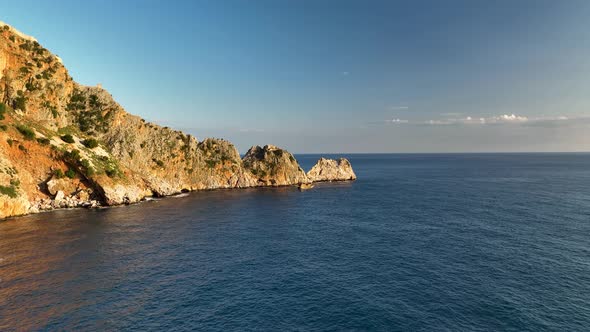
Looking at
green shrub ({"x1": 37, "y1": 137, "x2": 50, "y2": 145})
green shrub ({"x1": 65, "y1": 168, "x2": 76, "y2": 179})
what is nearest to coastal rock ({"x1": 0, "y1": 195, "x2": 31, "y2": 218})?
green shrub ({"x1": 65, "y1": 168, "x2": 76, "y2": 179})

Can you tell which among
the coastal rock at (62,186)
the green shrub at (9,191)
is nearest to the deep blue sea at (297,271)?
the green shrub at (9,191)

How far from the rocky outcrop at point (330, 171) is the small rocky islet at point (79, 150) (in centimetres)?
3136

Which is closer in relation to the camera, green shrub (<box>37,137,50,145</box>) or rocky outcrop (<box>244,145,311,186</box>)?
green shrub (<box>37,137,50,145</box>)

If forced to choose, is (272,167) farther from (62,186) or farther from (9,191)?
(9,191)

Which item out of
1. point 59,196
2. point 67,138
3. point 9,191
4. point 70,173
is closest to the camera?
point 9,191

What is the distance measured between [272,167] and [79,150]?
301 ft

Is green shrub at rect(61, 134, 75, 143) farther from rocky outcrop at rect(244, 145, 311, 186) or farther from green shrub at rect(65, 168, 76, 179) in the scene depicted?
rocky outcrop at rect(244, 145, 311, 186)

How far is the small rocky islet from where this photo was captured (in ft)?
297

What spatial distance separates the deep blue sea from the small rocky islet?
11.5m


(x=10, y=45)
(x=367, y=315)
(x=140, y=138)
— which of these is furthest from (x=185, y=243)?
(x=10, y=45)

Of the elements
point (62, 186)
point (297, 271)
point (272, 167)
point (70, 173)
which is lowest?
point (297, 271)

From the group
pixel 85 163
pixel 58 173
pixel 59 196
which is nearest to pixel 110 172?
pixel 85 163

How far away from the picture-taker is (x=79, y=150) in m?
101

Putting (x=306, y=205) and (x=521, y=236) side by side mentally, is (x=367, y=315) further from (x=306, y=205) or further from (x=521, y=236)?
(x=306, y=205)
